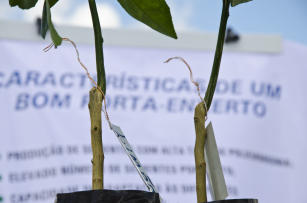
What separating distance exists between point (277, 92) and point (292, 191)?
0.34 meters

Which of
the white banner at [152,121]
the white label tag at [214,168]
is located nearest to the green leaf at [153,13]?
the white label tag at [214,168]

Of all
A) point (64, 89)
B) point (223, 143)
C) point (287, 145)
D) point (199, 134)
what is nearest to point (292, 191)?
point (287, 145)

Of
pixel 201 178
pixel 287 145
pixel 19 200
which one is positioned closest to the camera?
pixel 201 178

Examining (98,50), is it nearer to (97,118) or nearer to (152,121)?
(97,118)

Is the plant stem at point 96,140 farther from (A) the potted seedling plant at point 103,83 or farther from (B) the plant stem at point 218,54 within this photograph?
(B) the plant stem at point 218,54

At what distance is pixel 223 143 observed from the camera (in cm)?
169

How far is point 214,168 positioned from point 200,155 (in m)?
0.03

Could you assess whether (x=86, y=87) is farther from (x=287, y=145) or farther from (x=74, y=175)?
(x=287, y=145)

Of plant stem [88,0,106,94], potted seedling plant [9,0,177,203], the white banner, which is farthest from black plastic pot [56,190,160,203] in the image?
the white banner

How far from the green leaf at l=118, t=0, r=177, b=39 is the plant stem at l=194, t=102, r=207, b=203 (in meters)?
0.08

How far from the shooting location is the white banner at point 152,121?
1553 mm

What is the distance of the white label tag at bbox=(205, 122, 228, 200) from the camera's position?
474mm

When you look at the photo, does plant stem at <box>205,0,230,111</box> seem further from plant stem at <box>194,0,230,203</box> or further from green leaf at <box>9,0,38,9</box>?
green leaf at <box>9,0,38,9</box>

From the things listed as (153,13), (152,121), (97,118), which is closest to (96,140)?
(97,118)
